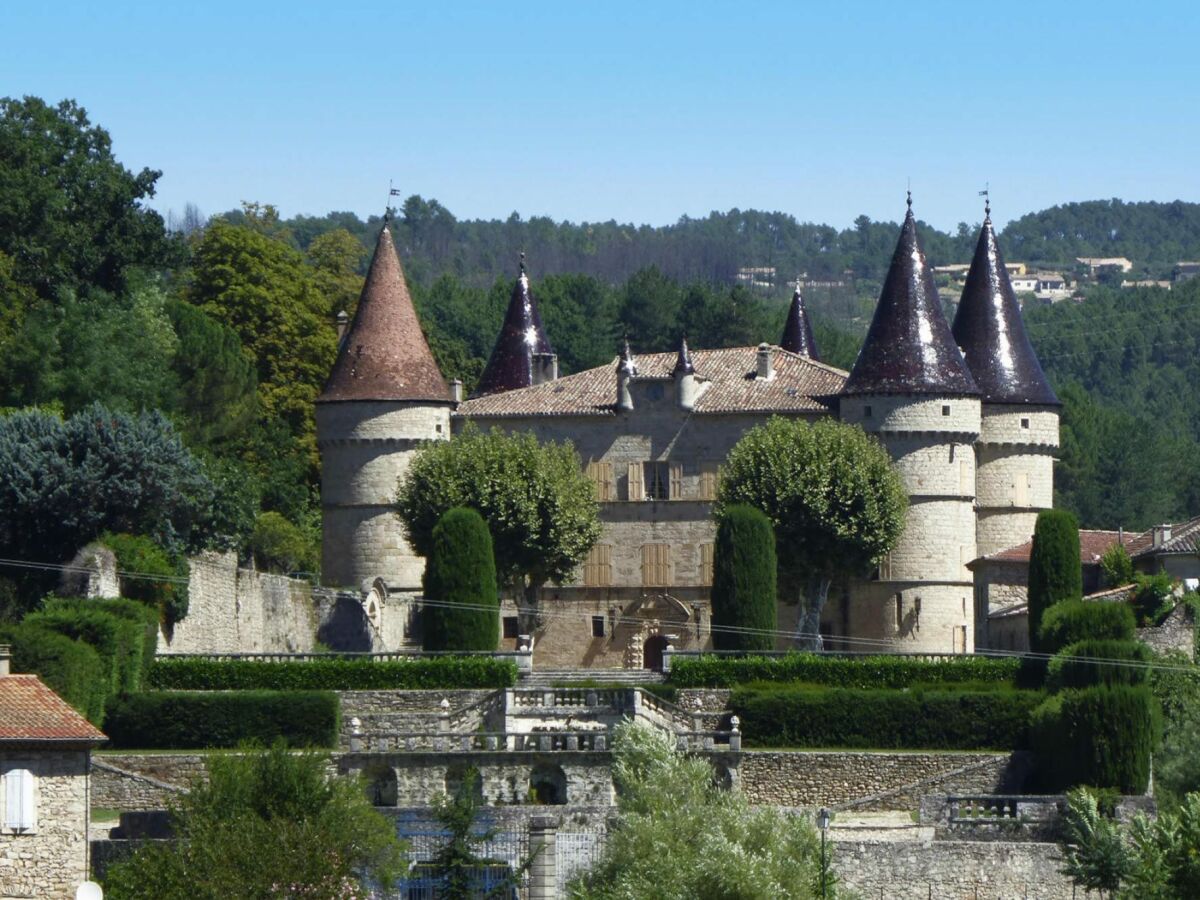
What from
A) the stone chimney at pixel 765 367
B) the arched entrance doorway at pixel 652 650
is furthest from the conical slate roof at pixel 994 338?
the arched entrance doorway at pixel 652 650

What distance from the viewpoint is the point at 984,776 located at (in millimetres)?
51188

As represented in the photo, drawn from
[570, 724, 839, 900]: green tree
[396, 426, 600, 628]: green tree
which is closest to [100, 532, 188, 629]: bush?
[396, 426, 600, 628]: green tree

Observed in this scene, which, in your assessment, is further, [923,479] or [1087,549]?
[923,479]

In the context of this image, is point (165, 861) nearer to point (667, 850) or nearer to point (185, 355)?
point (667, 850)

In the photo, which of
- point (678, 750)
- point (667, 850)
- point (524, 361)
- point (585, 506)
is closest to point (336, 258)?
point (524, 361)

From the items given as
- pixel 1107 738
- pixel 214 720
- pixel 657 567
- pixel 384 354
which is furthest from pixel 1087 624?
pixel 384 354

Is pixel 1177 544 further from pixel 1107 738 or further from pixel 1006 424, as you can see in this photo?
pixel 1107 738

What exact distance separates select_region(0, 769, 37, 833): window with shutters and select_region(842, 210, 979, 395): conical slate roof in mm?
31644

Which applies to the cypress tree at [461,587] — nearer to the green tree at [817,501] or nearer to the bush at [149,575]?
the bush at [149,575]

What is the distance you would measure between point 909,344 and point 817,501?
242 inches

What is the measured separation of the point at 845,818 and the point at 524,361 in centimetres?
3060

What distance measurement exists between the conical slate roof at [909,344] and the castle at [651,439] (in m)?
0.05

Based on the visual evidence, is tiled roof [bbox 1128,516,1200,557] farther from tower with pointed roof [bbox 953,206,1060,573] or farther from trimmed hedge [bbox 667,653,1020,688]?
trimmed hedge [bbox 667,653,1020,688]

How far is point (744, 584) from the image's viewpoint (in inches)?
2324
